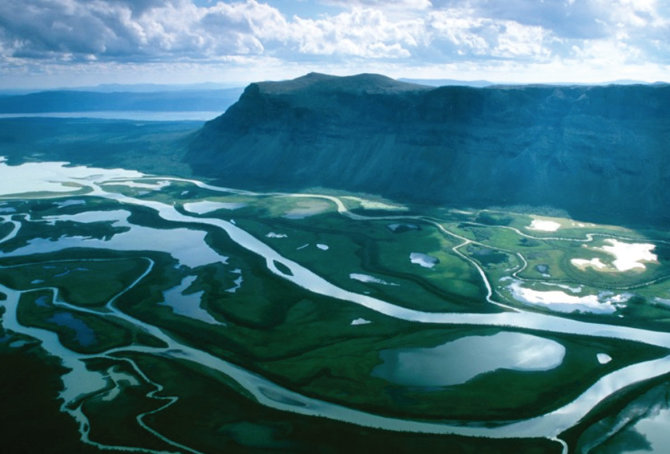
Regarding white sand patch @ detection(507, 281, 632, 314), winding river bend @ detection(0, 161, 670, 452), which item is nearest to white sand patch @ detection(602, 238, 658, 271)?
white sand patch @ detection(507, 281, 632, 314)

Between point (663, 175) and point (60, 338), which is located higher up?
point (663, 175)

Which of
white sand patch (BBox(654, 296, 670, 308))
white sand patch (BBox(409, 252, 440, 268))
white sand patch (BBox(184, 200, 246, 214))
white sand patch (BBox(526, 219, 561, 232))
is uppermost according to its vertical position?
white sand patch (BBox(654, 296, 670, 308))

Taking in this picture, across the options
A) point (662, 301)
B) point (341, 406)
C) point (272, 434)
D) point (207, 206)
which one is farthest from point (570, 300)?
point (207, 206)

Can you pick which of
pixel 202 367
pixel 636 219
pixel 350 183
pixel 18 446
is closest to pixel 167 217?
pixel 350 183

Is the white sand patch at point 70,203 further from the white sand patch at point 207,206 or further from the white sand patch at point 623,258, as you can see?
the white sand patch at point 623,258

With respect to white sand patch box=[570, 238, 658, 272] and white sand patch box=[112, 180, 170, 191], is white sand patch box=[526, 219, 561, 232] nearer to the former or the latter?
white sand patch box=[570, 238, 658, 272]

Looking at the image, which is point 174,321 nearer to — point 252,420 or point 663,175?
point 252,420

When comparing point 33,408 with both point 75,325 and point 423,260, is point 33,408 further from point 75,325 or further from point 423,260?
point 423,260
